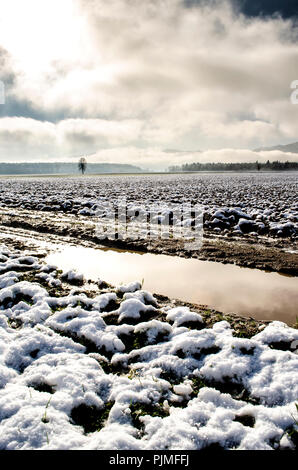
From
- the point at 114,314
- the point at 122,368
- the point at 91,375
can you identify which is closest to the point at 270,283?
the point at 114,314

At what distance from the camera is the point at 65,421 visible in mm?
2184

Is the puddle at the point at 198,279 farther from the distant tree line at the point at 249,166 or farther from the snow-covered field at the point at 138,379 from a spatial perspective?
the distant tree line at the point at 249,166

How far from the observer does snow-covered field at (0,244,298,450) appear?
2.06 m

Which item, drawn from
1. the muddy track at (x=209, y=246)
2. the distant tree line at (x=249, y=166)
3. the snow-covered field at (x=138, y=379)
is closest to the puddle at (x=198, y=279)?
the muddy track at (x=209, y=246)

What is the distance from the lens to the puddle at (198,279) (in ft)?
13.8

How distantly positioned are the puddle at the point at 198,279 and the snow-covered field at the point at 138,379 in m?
0.73

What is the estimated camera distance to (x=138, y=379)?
2.64 meters

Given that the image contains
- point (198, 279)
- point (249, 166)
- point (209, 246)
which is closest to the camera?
point (198, 279)

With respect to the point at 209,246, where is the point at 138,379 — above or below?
below

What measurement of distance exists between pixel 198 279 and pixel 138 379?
2.81 m

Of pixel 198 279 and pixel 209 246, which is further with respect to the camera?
pixel 209 246

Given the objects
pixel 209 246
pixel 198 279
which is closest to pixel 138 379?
pixel 198 279

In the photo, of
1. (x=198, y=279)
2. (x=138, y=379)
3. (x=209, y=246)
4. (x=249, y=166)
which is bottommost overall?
(x=138, y=379)

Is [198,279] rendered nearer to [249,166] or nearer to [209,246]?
[209,246]
